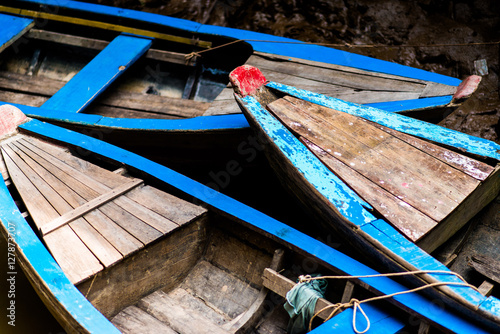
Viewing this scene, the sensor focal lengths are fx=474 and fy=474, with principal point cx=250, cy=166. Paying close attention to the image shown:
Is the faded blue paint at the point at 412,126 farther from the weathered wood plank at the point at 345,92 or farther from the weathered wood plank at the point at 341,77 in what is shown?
the weathered wood plank at the point at 341,77

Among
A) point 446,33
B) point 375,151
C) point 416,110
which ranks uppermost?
point 446,33

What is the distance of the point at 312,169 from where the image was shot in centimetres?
276

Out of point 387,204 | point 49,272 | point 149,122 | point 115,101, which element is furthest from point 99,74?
point 387,204

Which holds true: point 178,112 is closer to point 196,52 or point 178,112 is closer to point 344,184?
point 196,52

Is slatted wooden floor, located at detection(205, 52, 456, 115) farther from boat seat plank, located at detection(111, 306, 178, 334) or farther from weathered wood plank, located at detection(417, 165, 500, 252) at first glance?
boat seat plank, located at detection(111, 306, 178, 334)

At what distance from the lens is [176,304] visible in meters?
2.76

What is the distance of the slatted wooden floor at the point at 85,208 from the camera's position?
2.56 m

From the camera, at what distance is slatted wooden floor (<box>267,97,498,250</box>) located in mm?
2502

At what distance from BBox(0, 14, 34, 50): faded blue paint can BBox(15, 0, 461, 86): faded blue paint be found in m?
0.31

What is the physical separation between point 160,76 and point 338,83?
1938 mm

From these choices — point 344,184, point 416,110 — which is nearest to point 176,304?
point 344,184

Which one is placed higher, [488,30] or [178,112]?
[488,30]

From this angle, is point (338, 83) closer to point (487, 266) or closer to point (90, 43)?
point (487, 266)

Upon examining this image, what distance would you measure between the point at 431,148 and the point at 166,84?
2.85 m
